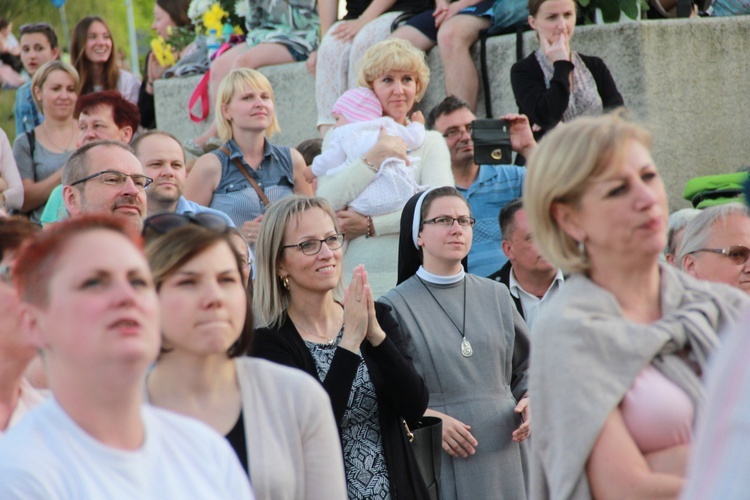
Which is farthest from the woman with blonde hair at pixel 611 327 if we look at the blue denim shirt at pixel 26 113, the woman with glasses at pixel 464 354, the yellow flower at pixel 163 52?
the yellow flower at pixel 163 52

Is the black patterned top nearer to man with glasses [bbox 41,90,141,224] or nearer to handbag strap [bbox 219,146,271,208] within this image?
handbag strap [bbox 219,146,271,208]

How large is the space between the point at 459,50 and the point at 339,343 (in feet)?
13.4

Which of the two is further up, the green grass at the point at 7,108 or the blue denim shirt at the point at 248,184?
the green grass at the point at 7,108

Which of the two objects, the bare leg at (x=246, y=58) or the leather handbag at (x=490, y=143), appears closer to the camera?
the leather handbag at (x=490, y=143)

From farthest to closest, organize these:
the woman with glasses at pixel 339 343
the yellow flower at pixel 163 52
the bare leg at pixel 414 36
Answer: the yellow flower at pixel 163 52, the bare leg at pixel 414 36, the woman with glasses at pixel 339 343

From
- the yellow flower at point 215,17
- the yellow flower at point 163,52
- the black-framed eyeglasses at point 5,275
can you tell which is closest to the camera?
the black-framed eyeglasses at point 5,275

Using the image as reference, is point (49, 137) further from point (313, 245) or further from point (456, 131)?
point (313, 245)

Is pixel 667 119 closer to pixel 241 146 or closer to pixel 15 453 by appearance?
pixel 241 146

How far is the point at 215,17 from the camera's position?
10.5 meters

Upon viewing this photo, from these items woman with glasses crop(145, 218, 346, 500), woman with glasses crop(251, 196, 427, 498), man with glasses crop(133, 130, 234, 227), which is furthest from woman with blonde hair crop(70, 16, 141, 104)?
woman with glasses crop(145, 218, 346, 500)

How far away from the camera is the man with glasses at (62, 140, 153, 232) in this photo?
16.6 feet

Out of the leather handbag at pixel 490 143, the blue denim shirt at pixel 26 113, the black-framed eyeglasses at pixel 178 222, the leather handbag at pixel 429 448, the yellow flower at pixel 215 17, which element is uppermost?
the yellow flower at pixel 215 17

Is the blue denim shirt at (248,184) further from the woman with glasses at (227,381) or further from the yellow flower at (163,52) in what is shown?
the yellow flower at (163,52)

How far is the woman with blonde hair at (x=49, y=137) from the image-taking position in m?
7.73
